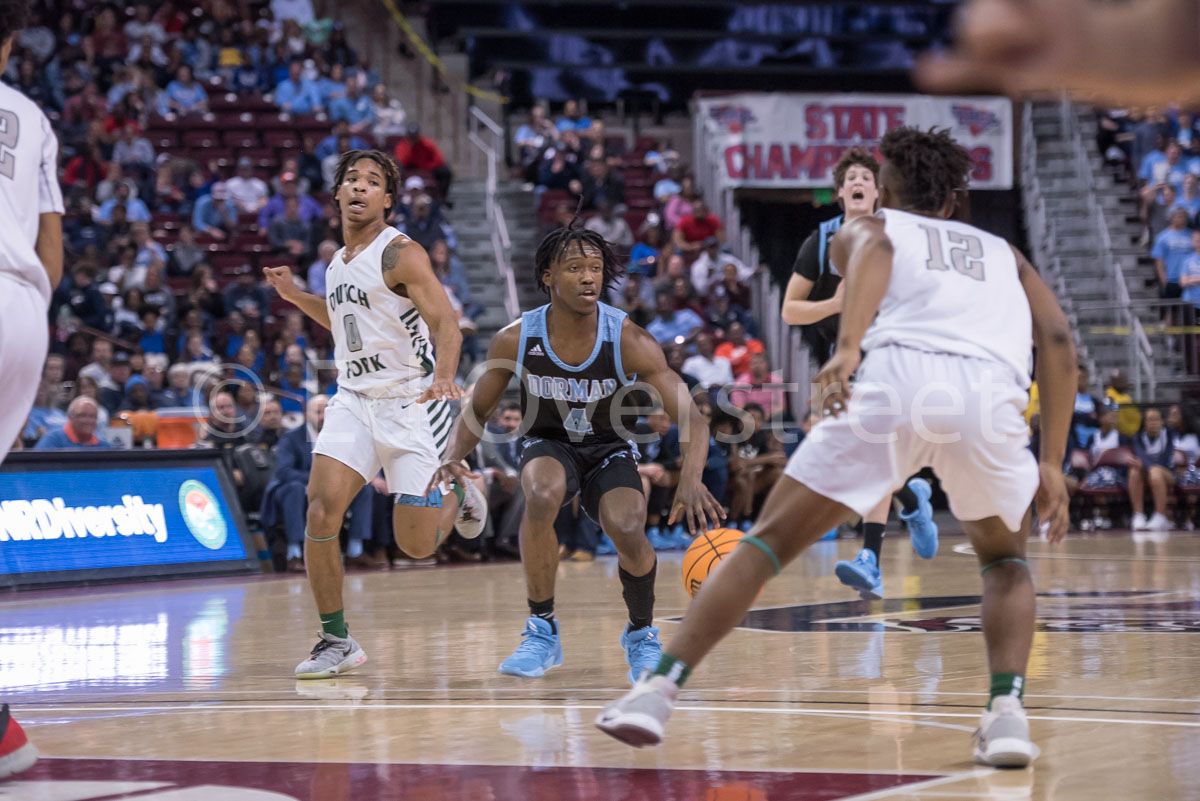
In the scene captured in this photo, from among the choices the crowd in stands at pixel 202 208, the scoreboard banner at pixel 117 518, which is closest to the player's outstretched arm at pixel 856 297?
the scoreboard banner at pixel 117 518

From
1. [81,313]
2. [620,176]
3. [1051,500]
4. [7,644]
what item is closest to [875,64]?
[620,176]

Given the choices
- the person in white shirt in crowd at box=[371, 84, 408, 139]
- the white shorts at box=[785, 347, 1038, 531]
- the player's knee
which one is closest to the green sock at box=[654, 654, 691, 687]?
the white shorts at box=[785, 347, 1038, 531]

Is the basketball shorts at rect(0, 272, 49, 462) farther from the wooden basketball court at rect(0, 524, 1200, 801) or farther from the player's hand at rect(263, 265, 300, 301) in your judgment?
the player's hand at rect(263, 265, 300, 301)

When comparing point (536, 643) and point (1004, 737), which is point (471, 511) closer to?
point (536, 643)

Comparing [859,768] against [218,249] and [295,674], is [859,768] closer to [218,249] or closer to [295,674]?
[295,674]

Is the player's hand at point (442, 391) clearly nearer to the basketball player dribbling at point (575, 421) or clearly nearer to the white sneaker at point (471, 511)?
the basketball player dribbling at point (575, 421)

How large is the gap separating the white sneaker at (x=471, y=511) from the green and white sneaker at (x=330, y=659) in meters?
0.86

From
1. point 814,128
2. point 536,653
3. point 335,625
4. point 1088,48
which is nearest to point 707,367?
point 814,128

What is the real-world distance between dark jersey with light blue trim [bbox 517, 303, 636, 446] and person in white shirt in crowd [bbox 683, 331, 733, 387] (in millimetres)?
9630

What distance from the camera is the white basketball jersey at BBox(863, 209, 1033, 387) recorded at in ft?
12.9

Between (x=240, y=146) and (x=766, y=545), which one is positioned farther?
(x=240, y=146)

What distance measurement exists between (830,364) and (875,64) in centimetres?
2058

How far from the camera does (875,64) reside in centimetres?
2331

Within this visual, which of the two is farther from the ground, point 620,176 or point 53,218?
point 620,176
